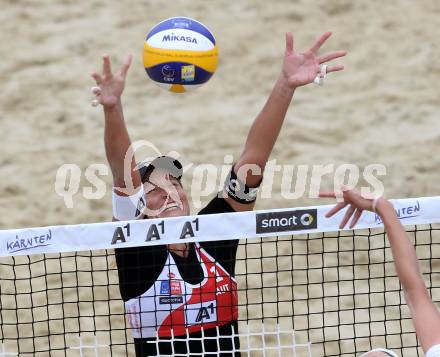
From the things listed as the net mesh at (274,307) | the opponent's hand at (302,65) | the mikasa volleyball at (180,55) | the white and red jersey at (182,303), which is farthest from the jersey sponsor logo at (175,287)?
the net mesh at (274,307)

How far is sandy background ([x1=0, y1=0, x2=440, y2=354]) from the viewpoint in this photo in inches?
419

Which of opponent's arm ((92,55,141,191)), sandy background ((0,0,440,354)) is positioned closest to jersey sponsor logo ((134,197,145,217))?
opponent's arm ((92,55,141,191))

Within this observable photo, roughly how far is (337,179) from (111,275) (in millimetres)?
2612

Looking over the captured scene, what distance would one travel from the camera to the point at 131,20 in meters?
13.2

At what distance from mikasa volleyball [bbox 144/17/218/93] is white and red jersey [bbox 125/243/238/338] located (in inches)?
52.7

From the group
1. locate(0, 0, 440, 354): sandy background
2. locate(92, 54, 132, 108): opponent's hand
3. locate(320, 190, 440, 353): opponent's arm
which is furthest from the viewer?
locate(0, 0, 440, 354): sandy background

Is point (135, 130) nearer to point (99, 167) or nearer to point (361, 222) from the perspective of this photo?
point (99, 167)

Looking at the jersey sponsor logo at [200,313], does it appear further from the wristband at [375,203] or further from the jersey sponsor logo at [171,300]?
the wristband at [375,203]

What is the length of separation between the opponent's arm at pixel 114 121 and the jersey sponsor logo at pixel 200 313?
804mm

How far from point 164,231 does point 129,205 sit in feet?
0.82

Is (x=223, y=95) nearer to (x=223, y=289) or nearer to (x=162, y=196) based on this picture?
(x=162, y=196)

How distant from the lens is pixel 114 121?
18.5 feet

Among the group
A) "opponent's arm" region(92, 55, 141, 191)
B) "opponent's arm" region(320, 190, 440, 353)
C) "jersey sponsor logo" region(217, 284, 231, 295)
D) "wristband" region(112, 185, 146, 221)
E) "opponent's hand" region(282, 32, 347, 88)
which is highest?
"opponent's hand" region(282, 32, 347, 88)

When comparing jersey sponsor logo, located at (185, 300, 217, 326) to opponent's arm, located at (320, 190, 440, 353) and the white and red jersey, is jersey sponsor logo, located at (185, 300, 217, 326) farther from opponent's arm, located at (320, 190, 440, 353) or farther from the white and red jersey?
opponent's arm, located at (320, 190, 440, 353)
